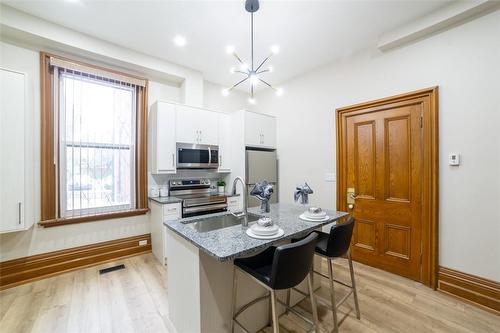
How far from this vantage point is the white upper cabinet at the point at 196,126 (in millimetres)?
3260

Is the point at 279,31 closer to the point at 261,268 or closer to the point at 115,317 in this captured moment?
the point at 261,268

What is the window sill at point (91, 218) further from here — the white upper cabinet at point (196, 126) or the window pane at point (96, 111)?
the white upper cabinet at point (196, 126)

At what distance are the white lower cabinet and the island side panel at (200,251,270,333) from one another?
146 cm

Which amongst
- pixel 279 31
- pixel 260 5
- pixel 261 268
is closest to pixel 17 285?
pixel 261 268

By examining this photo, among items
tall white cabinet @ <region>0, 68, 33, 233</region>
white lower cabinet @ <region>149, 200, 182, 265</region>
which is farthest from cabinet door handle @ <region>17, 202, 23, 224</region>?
white lower cabinet @ <region>149, 200, 182, 265</region>

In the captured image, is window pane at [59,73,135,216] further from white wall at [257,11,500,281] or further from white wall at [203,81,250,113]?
white wall at [257,11,500,281]

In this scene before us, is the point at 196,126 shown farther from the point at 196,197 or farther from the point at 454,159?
the point at 454,159

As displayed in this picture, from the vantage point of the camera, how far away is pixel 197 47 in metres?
2.93

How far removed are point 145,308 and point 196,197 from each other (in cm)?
162

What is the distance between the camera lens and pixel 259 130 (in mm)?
3799

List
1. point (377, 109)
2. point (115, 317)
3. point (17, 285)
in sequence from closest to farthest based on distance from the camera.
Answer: point (115, 317)
point (17, 285)
point (377, 109)

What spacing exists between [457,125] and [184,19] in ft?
10.5

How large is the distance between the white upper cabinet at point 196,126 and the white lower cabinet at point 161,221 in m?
1.03

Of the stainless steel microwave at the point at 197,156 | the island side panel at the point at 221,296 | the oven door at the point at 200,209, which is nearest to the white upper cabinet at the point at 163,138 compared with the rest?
the stainless steel microwave at the point at 197,156
